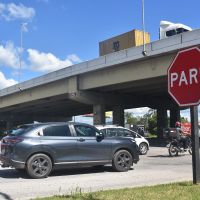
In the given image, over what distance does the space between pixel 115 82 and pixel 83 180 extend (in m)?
21.3

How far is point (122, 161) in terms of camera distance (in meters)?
13.7

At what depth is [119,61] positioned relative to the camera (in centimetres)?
3073

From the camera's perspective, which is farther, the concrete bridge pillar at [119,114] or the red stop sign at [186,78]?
the concrete bridge pillar at [119,114]

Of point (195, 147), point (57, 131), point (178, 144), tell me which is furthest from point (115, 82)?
point (195, 147)

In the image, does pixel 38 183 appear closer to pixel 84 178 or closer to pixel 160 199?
pixel 84 178

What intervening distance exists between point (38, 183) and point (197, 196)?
5043 mm

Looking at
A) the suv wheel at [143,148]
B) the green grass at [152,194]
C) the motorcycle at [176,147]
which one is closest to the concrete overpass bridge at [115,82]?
the suv wheel at [143,148]

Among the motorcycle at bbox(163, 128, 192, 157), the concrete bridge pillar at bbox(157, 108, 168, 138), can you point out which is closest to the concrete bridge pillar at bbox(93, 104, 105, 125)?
the concrete bridge pillar at bbox(157, 108, 168, 138)

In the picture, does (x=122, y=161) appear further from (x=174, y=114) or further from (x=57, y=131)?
(x=174, y=114)

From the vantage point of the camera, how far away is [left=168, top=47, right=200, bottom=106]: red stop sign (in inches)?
307

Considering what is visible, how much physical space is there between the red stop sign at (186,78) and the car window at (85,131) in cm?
549

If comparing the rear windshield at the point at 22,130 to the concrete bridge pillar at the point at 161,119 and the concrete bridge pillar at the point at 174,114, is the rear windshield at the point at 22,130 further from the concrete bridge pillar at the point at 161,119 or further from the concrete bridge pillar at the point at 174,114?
the concrete bridge pillar at the point at 174,114

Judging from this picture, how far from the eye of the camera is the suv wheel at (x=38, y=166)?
12148 mm

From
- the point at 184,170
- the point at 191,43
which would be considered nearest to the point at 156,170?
the point at 184,170
